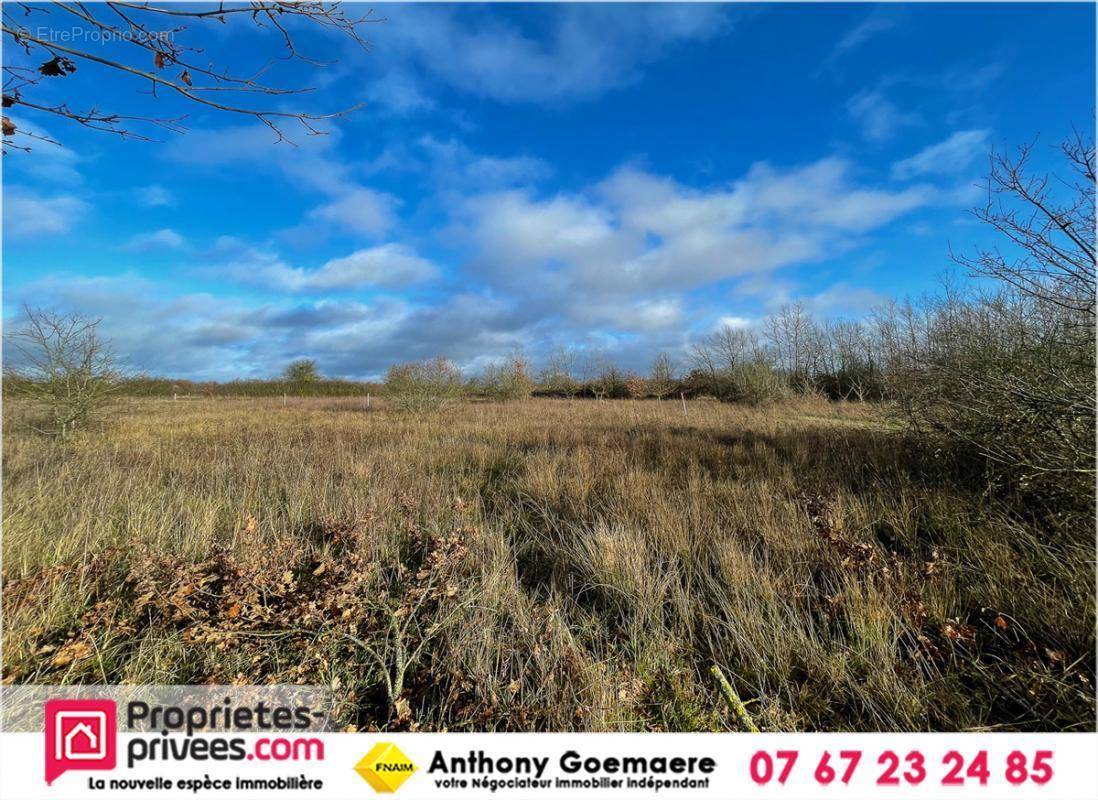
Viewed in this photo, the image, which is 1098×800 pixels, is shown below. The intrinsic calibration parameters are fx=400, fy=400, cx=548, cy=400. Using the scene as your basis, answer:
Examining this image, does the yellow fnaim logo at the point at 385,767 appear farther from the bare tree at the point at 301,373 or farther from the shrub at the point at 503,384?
the bare tree at the point at 301,373

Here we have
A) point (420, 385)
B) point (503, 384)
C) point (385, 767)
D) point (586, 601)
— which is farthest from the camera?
point (503, 384)

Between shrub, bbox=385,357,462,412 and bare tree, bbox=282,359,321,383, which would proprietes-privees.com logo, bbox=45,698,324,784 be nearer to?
shrub, bbox=385,357,462,412

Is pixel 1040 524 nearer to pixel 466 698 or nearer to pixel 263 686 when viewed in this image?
pixel 466 698

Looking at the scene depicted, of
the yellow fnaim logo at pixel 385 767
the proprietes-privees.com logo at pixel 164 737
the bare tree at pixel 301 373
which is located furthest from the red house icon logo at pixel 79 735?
the bare tree at pixel 301 373

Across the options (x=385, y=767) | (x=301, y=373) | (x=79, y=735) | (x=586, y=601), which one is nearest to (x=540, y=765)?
(x=385, y=767)

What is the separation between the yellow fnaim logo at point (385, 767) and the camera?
1.73 m

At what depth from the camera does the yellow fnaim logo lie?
5.67 ft

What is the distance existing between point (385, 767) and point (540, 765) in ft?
2.24

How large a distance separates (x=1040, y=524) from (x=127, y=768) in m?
6.52

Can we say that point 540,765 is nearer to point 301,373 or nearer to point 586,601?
point 586,601

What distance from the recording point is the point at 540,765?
5.87 ft

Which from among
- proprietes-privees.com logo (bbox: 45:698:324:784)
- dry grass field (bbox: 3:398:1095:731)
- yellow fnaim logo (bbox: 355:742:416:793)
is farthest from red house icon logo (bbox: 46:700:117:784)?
yellow fnaim logo (bbox: 355:742:416:793)

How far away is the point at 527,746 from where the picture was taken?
1829mm

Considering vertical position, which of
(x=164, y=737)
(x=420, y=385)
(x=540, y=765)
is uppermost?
(x=420, y=385)
